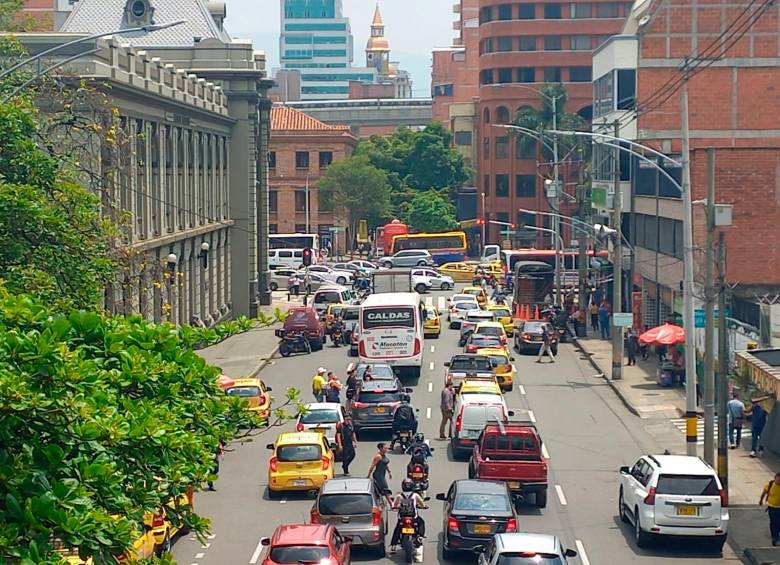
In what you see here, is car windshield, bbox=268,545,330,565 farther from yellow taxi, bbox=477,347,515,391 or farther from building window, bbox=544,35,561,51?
building window, bbox=544,35,561,51

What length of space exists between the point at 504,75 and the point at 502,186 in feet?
30.3

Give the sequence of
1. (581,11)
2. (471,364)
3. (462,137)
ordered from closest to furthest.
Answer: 1. (471,364)
2. (581,11)
3. (462,137)

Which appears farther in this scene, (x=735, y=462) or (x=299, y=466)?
(x=735, y=462)

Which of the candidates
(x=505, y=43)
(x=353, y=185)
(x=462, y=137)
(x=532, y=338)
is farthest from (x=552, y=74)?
(x=532, y=338)

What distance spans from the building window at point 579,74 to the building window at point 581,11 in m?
4.13

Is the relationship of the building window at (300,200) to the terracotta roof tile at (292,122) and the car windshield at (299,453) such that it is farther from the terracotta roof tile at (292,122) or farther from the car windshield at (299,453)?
the car windshield at (299,453)

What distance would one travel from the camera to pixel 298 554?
2139 cm

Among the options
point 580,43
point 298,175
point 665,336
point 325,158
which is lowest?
point 665,336

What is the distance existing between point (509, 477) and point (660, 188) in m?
32.4

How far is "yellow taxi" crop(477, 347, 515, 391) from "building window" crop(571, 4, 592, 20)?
76.3m

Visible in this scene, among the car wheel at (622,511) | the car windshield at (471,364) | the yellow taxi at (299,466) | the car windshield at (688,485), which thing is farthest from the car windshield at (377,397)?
the car windshield at (688,485)

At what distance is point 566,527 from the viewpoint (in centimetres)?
2722

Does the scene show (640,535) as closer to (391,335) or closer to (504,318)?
(391,335)

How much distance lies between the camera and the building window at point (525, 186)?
122 metres
